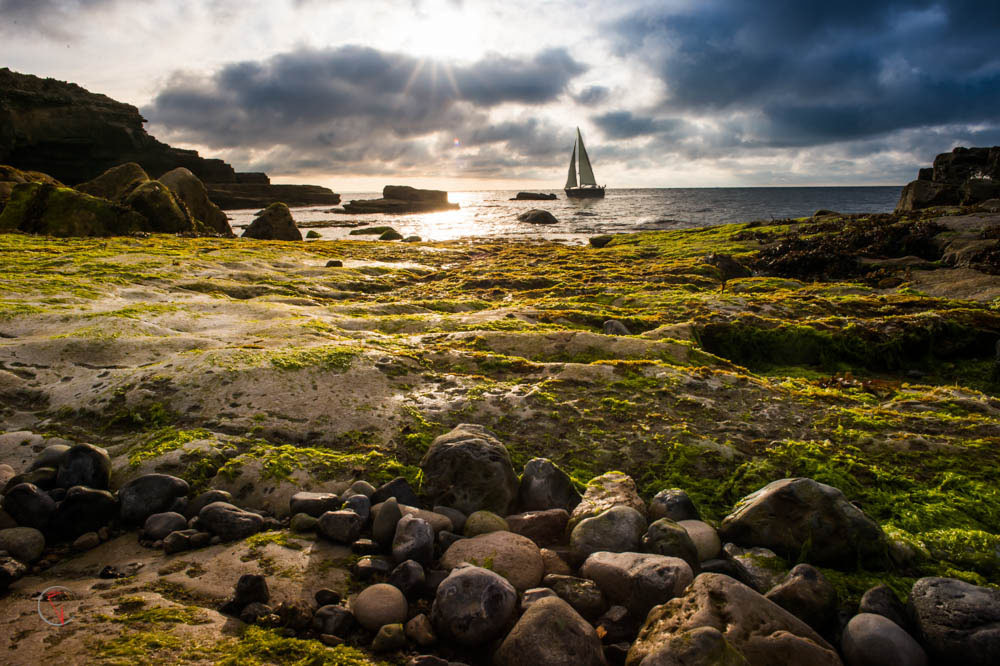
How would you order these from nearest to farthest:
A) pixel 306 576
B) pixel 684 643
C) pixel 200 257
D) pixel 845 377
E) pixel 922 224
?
pixel 684 643 → pixel 306 576 → pixel 845 377 → pixel 200 257 → pixel 922 224

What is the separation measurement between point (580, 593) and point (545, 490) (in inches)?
41.1

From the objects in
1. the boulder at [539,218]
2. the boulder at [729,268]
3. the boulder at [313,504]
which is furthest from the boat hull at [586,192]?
the boulder at [313,504]

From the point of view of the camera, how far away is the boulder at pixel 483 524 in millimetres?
3484

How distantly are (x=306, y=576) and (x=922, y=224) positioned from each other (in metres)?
22.3

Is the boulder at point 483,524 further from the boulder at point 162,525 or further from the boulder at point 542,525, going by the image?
the boulder at point 162,525

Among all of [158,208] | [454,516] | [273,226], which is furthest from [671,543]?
[273,226]

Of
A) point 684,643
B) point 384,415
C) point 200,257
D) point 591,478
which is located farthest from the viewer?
point 200,257

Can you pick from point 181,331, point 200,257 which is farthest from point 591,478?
point 200,257

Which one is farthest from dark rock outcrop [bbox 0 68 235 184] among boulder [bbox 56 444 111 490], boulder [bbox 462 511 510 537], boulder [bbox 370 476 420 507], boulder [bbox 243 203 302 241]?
boulder [bbox 462 511 510 537]

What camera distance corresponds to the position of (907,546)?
3301 mm

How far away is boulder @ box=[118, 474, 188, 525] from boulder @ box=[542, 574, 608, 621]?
2.74 meters

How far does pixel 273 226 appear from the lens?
29.0m

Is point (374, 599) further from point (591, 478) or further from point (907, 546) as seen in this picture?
point (907, 546)

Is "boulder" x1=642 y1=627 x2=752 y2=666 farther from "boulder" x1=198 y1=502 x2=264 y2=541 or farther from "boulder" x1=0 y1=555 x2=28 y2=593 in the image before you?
"boulder" x1=0 y1=555 x2=28 y2=593
